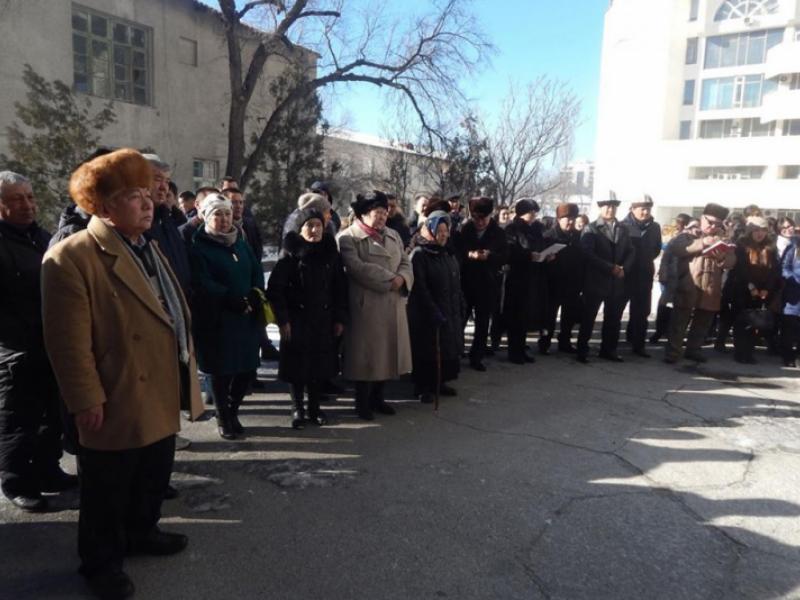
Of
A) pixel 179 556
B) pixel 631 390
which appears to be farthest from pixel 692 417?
pixel 179 556

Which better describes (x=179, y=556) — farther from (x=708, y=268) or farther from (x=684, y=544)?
(x=708, y=268)

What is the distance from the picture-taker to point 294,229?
4656 mm

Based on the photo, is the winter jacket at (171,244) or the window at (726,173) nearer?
the winter jacket at (171,244)

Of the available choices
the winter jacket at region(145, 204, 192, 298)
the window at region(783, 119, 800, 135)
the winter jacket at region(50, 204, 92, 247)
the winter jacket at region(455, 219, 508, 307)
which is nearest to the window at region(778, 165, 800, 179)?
the window at region(783, 119, 800, 135)

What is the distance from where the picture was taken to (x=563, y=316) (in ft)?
25.7

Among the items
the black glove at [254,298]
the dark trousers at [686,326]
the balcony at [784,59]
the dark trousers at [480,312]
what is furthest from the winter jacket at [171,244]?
the balcony at [784,59]

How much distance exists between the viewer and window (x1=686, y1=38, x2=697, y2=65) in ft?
164

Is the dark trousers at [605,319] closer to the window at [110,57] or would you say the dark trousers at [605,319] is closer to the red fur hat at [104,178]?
the red fur hat at [104,178]

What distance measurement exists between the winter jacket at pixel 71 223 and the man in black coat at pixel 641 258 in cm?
636

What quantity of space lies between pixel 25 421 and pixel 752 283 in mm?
8189

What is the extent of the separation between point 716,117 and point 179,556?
57.0 meters

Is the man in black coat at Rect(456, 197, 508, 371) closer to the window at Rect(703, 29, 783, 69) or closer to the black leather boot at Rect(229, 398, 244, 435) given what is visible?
the black leather boot at Rect(229, 398, 244, 435)

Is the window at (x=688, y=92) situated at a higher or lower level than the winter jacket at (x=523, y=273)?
higher

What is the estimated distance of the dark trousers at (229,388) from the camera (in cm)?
441
